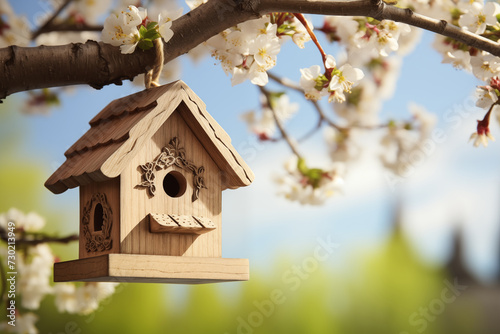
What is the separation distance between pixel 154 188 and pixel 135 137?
0.07m

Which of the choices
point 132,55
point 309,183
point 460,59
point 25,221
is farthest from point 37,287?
point 460,59

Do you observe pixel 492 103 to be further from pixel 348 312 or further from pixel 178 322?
pixel 348 312

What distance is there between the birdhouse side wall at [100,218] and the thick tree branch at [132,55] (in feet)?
0.46

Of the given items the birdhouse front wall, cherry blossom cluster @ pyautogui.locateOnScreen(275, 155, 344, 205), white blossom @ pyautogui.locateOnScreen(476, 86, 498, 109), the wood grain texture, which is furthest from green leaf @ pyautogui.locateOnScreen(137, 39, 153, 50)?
cherry blossom cluster @ pyautogui.locateOnScreen(275, 155, 344, 205)

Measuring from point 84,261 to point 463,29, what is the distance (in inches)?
25.1

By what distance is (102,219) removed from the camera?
0.78 meters

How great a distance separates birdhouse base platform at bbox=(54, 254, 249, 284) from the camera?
2.25 feet

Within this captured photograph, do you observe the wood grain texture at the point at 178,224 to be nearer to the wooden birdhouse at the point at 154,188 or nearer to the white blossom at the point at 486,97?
the wooden birdhouse at the point at 154,188

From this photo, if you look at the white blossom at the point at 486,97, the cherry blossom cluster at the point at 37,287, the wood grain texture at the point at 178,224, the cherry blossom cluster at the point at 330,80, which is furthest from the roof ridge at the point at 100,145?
the cherry blossom cluster at the point at 37,287

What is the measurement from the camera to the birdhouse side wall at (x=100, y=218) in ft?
2.38

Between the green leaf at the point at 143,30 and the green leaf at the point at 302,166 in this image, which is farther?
the green leaf at the point at 302,166

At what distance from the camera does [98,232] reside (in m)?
0.76

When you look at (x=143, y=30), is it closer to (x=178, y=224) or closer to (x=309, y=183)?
(x=178, y=224)

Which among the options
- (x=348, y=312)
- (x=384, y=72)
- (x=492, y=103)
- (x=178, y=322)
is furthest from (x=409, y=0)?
(x=348, y=312)
